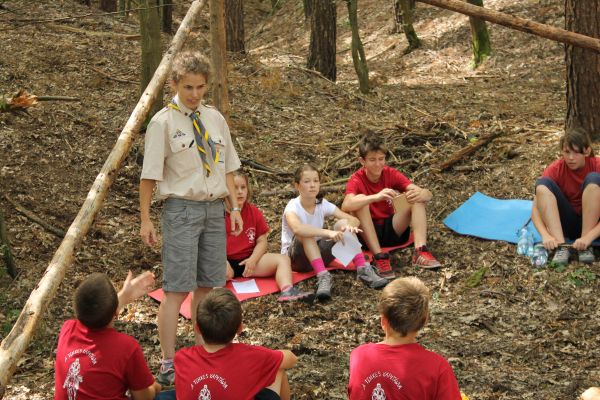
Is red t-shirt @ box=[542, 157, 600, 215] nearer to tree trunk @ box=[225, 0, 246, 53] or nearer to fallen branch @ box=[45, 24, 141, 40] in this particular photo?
tree trunk @ box=[225, 0, 246, 53]

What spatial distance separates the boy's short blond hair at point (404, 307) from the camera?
10.2 ft

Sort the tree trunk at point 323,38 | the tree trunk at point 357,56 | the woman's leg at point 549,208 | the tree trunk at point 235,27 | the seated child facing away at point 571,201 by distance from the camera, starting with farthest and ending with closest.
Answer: the tree trunk at point 235,27, the tree trunk at point 323,38, the tree trunk at point 357,56, the woman's leg at point 549,208, the seated child facing away at point 571,201

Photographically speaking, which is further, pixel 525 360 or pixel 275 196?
pixel 275 196

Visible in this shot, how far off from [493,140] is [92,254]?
397 cm

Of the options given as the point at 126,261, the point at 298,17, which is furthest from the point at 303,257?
the point at 298,17

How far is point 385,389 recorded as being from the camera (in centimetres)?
305

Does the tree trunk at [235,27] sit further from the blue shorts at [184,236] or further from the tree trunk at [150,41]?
the blue shorts at [184,236]

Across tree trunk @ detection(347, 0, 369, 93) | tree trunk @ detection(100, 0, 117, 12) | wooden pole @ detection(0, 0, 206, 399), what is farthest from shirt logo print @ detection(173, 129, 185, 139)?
tree trunk @ detection(100, 0, 117, 12)

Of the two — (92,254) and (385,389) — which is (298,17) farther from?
(385,389)

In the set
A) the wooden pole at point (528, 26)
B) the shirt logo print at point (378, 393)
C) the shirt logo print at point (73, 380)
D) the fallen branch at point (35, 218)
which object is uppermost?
the wooden pole at point (528, 26)

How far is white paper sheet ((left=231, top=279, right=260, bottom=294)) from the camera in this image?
18.6 feet

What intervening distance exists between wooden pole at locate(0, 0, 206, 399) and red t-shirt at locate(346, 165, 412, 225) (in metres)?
1.71

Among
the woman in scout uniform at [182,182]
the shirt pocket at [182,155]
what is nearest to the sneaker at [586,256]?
the woman in scout uniform at [182,182]

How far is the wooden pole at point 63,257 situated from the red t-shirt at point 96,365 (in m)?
0.20
